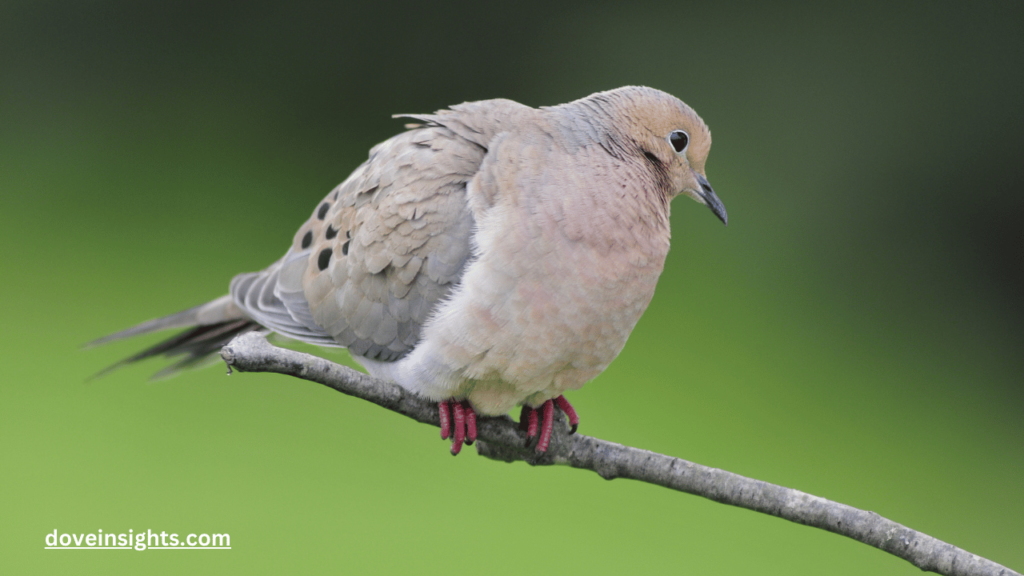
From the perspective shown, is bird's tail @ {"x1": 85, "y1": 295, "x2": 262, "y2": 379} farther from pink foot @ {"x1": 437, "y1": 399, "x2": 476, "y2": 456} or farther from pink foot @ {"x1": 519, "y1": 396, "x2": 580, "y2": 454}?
pink foot @ {"x1": 519, "y1": 396, "x2": 580, "y2": 454}

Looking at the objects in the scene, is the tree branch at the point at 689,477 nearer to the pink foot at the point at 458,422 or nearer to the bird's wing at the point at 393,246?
the pink foot at the point at 458,422

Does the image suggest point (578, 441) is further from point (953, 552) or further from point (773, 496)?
point (953, 552)

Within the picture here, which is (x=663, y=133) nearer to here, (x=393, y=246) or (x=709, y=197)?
(x=709, y=197)

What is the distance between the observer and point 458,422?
180 cm

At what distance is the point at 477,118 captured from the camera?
182cm

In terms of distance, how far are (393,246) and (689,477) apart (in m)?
0.77

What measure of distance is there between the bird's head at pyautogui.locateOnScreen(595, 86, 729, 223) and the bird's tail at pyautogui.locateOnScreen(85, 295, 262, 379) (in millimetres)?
1119

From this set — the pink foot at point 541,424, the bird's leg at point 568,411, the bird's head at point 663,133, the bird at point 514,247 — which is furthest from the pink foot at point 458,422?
the bird's head at point 663,133

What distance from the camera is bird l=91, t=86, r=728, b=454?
162cm

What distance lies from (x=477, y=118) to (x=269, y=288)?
73 centimetres

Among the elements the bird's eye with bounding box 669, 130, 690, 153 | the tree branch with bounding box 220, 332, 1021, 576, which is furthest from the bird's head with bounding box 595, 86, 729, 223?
the tree branch with bounding box 220, 332, 1021, 576

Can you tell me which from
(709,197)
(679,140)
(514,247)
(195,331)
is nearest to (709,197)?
(709,197)

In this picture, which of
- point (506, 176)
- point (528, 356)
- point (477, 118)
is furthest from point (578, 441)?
point (477, 118)

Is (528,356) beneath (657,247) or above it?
beneath
